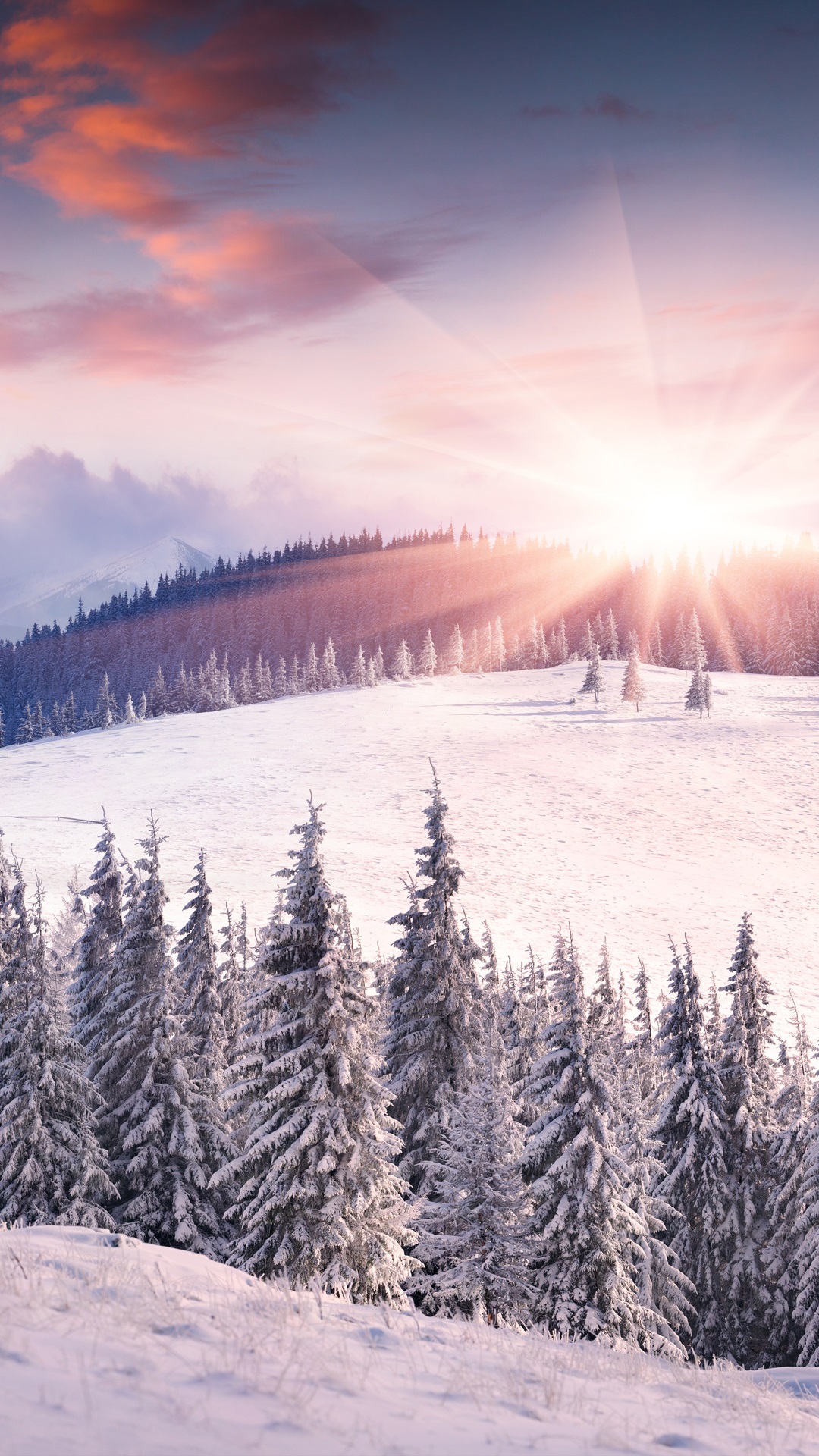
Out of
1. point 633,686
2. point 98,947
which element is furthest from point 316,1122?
point 633,686

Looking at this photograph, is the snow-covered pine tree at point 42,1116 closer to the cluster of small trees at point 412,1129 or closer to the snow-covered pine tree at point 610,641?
the cluster of small trees at point 412,1129

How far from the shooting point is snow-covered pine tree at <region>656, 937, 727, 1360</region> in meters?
19.6

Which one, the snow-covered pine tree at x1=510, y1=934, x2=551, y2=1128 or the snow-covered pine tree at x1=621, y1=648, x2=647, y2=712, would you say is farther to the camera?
the snow-covered pine tree at x1=621, y1=648, x2=647, y2=712

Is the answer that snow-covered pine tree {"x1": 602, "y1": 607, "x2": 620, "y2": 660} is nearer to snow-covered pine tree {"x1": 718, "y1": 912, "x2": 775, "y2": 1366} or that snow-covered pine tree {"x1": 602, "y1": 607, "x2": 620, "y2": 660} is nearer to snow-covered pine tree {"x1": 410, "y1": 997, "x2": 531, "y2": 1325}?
snow-covered pine tree {"x1": 718, "y1": 912, "x2": 775, "y2": 1366}

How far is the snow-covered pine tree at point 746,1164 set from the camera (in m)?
19.6

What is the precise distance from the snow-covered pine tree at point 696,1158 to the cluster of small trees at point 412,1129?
60mm

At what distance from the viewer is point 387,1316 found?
25.1ft

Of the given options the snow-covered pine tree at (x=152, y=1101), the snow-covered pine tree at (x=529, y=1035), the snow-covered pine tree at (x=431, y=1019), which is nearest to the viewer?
the snow-covered pine tree at (x=152, y=1101)

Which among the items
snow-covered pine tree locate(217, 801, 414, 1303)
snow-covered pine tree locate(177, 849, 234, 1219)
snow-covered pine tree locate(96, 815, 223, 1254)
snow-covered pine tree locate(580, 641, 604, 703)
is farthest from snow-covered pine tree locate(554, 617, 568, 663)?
snow-covered pine tree locate(217, 801, 414, 1303)

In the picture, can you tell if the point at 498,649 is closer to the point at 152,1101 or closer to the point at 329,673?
the point at 329,673

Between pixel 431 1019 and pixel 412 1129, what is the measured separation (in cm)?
243

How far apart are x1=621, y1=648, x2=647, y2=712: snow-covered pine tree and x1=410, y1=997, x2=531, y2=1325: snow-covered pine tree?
81.6 metres

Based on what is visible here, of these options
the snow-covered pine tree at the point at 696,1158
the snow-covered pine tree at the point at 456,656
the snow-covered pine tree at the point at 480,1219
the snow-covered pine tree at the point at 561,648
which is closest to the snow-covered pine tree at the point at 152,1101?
the snow-covered pine tree at the point at 480,1219

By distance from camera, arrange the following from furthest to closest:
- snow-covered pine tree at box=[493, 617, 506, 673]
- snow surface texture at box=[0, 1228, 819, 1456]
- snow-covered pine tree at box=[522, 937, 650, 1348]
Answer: snow-covered pine tree at box=[493, 617, 506, 673] → snow-covered pine tree at box=[522, 937, 650, 1348] → snow surface texture at box=[0, 1228, 819, 1456]
